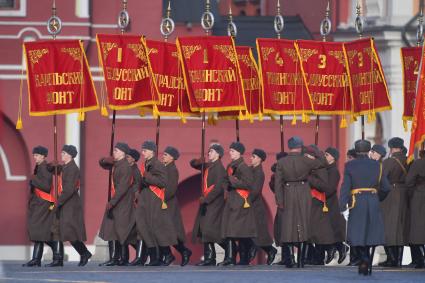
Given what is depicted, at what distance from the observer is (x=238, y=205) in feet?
104

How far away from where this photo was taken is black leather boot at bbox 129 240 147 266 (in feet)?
103

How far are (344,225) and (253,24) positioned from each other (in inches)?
664

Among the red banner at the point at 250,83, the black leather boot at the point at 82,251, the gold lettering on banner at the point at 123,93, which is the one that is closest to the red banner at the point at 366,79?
the red banner at the point at 250,83

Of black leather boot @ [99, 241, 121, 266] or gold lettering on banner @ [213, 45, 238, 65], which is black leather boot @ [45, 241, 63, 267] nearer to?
black leather boot @ [99, 241, 121, 266]

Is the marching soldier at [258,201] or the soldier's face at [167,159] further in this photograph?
the marching soldier at [258,201]

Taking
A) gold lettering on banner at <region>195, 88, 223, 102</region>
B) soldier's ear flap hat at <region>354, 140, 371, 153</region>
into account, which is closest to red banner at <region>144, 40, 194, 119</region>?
gold lettering on banner at <region>195, 88, 223, 102</region>

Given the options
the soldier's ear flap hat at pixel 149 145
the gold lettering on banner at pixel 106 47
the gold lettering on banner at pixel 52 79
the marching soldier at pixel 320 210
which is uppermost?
the gold lettering on banner at pixel 106 47

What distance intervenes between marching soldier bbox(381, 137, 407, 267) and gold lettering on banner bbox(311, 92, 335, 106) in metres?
1.91

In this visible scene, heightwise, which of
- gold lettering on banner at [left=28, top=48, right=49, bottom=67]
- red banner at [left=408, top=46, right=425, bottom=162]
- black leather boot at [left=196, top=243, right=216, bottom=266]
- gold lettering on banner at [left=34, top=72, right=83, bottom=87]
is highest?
gold lettering on banner at [left=28, top=48, right=49, bottom=67]

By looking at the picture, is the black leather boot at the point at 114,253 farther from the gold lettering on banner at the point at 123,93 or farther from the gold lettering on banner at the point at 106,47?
the gold lettering on banner at the point at 106,47

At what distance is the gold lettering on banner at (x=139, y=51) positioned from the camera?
32531mm

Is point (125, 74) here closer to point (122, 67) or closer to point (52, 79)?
point (122, 67)

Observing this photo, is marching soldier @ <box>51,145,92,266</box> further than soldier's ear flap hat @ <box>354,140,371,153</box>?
Yes

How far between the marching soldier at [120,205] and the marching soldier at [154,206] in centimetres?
19
